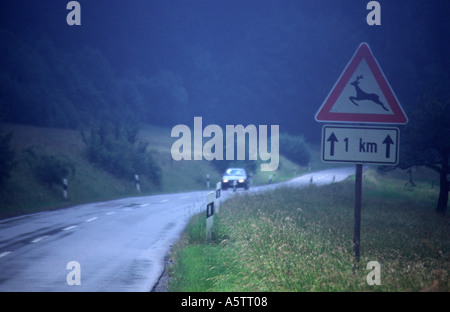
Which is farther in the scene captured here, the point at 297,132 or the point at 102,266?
the point at 297,132

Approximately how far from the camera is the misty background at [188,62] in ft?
190

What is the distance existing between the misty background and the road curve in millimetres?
34989

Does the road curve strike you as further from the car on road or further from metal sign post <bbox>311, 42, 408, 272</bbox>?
the car on road

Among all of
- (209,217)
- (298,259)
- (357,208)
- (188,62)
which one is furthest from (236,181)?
(188,62)

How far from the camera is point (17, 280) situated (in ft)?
23.4

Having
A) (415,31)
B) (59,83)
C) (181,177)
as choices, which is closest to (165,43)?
(59,83)

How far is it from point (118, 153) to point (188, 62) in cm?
8906

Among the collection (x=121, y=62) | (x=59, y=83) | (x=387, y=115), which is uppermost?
(x=121, y=62)

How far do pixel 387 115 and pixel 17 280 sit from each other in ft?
20.1

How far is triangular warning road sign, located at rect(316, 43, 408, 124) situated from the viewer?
5.83m

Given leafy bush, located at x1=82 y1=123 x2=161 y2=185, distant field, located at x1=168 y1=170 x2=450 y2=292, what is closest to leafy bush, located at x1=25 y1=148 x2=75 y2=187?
leafy bush, located at x1=82 y1=123 x2=161 y2=185

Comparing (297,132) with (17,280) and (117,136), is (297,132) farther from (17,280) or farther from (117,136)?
(17,280)

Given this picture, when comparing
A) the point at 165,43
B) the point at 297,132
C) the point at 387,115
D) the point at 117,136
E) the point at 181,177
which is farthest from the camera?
the point at 165,43

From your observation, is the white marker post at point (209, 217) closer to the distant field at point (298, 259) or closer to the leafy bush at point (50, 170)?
the distant field at point (298, 259)
